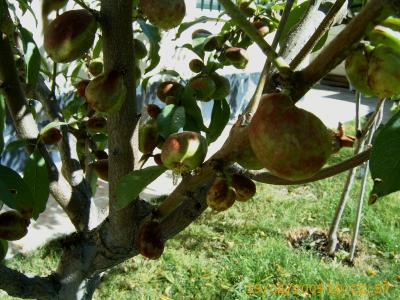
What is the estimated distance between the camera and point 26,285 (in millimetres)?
1195

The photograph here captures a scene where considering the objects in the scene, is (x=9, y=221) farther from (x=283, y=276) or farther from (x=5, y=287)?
(x=283, y=276)

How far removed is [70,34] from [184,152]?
0.24 meters

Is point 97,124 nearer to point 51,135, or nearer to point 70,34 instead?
point 51,135

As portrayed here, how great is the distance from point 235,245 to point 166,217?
2.10 metres

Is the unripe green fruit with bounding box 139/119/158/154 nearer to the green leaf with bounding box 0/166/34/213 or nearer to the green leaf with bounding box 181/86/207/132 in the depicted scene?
the green leaf with bounding box 181/86/207/132

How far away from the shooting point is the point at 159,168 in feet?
2.53

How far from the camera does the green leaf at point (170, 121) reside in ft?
Answer: 2.81

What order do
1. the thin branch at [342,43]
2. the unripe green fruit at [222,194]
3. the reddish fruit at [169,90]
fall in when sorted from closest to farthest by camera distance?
the thin branch at [342,43] → the unripe green fruit at [222,194] → the reddish fruit at [169,90]

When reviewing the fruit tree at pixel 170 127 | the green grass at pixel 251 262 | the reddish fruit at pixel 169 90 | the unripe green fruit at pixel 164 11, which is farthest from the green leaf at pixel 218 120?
the green grass at pixel 251 262

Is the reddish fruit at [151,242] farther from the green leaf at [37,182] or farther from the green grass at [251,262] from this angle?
the green grass at [251,262]

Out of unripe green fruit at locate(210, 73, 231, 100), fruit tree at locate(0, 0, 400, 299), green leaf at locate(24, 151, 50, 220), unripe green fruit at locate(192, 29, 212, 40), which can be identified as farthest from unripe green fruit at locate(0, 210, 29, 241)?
unripe green fruit at locate(192, 29, 212, 40)

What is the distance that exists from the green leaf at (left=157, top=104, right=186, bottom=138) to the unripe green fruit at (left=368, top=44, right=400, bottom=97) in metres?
0.39

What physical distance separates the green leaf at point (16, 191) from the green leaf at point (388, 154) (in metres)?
0.59

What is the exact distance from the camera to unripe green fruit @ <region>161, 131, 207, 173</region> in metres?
0.69
